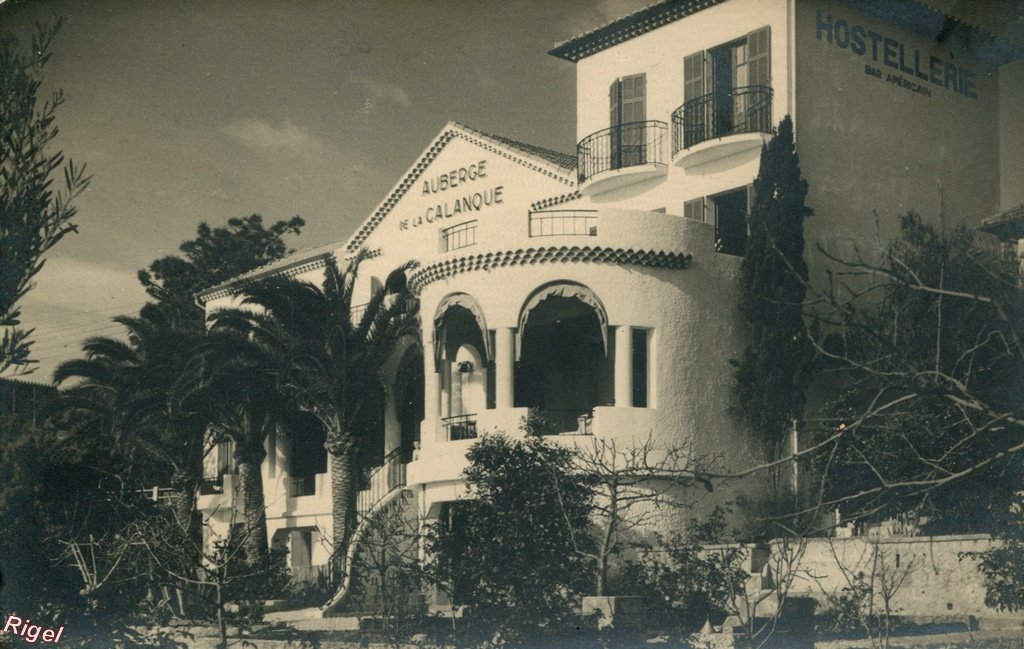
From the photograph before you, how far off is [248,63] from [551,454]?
820 centimetres

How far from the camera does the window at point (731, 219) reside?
22.0 metres

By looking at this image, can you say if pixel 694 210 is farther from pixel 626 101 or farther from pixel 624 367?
pixel 624 367

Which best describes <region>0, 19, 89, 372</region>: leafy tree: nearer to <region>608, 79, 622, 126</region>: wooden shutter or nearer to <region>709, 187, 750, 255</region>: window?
<region>608, 79, 622, 126</region>: wooden shutter

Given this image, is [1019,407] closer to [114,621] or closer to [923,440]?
[923,440]

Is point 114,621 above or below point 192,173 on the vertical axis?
below

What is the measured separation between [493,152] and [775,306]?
7.25 m

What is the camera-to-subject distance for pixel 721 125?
22.1 m

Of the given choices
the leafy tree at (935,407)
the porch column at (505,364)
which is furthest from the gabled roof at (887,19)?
the porch column at (505,364)

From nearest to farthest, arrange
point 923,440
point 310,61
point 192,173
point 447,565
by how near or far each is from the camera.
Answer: point 923,440
point 447,565
point 310,61
point 192,173

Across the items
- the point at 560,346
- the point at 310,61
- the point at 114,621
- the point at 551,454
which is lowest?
the point at 114,621

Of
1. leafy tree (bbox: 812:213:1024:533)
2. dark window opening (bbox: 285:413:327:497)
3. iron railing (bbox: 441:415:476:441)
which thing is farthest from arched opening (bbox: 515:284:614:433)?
dark window opening (bbox: 285:413:327:497)

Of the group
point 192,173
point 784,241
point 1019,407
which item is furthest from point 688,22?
point 1019,407

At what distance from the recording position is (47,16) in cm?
1792

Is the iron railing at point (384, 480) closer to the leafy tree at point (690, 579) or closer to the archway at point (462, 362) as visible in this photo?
the archway at point (462, 362)
